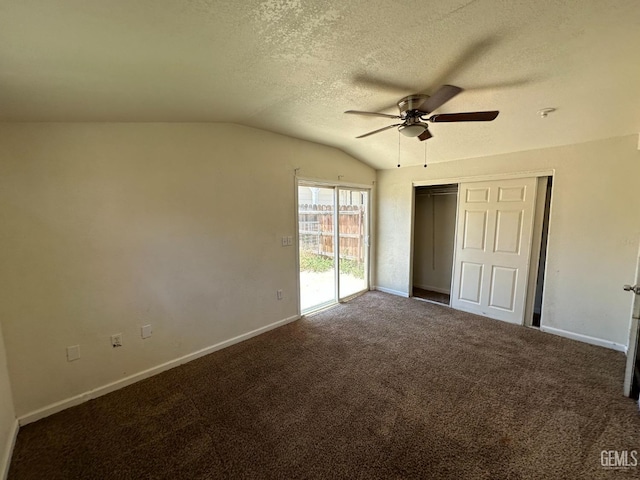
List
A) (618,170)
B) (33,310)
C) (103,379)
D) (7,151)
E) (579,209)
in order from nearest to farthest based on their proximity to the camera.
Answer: (7,151) < (33,310) < (103,379) < (618,170) < (579,209)

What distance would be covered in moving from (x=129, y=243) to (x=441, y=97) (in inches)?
108

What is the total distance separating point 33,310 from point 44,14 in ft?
6.74

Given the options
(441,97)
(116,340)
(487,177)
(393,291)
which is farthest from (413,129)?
(393,291)

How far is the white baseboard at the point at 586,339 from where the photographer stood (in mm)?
2818

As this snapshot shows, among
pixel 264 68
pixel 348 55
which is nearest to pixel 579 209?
pixel 348 55

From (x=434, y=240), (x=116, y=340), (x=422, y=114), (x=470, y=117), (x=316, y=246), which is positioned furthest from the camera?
(x=434, y=240)

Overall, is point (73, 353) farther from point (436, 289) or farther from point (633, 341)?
point (436, 289)

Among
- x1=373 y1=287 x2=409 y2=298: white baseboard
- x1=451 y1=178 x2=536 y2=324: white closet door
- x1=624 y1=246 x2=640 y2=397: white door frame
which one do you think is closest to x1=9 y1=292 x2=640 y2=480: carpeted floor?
x1=624 y1=246 x2=640 y2=397: white door frame

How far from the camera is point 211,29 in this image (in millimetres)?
1143

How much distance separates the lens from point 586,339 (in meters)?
2.98

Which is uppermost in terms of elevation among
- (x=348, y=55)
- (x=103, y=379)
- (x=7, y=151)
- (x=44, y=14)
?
(x=348, y=55)

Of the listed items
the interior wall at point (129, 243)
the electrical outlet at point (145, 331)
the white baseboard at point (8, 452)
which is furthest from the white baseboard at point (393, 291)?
the white baseboard at point (8, 452)

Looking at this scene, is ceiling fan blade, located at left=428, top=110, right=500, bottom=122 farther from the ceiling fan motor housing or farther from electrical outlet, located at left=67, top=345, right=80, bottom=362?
electrical outlet, located at left=67, top=345, right=80, bottom=362

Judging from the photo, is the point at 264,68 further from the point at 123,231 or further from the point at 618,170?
the point at 618,170
